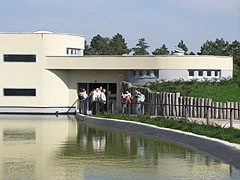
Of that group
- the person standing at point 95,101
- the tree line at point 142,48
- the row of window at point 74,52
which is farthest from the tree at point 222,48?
the person standing at point 95,101

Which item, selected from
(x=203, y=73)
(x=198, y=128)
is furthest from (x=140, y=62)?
(x=198, y=128)

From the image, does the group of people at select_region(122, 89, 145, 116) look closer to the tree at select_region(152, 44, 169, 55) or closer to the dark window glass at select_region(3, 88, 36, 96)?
the dark window glass at select_region(3, 88, 36, 96)

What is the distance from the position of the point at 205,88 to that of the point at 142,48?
92.4m

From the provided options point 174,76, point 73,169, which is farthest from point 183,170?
point 174,76

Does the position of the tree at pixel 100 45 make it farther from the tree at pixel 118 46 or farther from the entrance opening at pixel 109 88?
the entrance opening at pixel 109 88

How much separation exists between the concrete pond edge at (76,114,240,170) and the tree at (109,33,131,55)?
84.5m

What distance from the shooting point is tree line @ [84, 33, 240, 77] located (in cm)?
10976

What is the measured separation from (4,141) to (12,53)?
85.0ft

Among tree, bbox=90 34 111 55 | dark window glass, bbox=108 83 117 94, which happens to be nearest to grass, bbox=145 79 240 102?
dark window glass, bbox=108 83 117 94

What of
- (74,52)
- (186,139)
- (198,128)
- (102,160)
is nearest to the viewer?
(102,160)

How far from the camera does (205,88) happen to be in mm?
41062

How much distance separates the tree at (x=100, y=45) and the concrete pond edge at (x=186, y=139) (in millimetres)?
88948

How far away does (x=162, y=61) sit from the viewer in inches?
1770

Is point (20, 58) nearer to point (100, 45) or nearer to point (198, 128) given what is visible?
point (198, 128)
